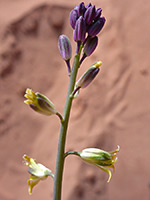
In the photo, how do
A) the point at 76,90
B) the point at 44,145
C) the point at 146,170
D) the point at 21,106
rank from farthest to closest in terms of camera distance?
the point at 21,106
the point at 44,145
the point at 146,170
the point at 76,90

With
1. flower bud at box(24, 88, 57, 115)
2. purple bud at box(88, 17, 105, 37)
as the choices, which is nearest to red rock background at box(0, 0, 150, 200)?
flower bud at box(24, 88, 57, 115)

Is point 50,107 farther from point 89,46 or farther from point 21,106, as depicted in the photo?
point 21,106

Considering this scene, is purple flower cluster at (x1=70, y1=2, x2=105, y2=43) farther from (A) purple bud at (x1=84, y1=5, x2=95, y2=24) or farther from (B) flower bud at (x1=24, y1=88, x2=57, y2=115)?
(B) flower bud at (x1=24, y1=88, x2=57, y2=115)

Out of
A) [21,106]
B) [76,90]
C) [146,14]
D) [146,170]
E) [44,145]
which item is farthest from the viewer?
[146,14]

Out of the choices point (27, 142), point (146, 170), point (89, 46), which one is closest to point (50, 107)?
point (89, 46)

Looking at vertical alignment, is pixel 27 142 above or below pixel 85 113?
below

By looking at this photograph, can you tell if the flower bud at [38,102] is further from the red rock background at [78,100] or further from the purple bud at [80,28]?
the red rock background at [78,100]

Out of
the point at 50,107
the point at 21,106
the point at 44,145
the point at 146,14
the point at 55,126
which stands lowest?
the point at 50,107

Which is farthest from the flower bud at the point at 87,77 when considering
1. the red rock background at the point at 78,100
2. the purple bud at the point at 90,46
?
the red rock background at the point at 78,100
